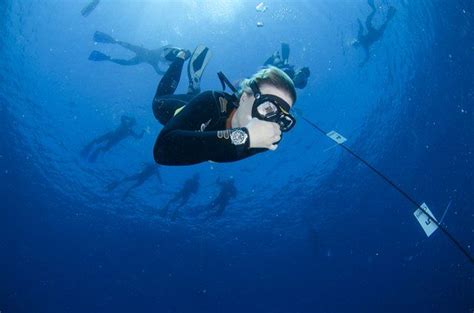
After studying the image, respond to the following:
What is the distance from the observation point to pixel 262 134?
2279 mm

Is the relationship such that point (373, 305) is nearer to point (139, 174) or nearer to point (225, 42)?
point (139, 174)

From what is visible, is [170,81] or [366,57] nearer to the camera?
[170,81]

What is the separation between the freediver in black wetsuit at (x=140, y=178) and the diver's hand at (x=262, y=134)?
870 inches

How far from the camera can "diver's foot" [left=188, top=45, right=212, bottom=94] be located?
5125 mm

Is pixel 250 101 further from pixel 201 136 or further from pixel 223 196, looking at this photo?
pixel 223 196

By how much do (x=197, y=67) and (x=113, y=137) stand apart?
17.6 meters

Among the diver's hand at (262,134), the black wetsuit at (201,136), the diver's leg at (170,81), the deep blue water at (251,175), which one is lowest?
the diver's hand at (262,134)

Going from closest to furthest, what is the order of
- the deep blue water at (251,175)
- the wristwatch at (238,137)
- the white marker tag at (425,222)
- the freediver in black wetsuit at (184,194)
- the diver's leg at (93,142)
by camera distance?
the wristwatch at (238,137) → the white marker tag at (425,222) → the deep blue water at (251,175) → the diver's leg at (93,142) → the freediver in black wetsuit at (184,194)

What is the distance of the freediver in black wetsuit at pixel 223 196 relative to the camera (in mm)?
24797

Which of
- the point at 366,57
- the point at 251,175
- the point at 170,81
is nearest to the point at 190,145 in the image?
the point at 170,81

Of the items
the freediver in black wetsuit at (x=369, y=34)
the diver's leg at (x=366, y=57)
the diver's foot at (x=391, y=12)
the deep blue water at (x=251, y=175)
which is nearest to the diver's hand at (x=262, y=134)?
the deep blue water at (x=251, y=175)

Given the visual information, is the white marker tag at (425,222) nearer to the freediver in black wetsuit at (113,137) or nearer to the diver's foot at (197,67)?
the diver's foot at (197,67)

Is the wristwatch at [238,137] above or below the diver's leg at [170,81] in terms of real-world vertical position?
below

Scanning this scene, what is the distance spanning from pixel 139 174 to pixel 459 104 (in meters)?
22.7
